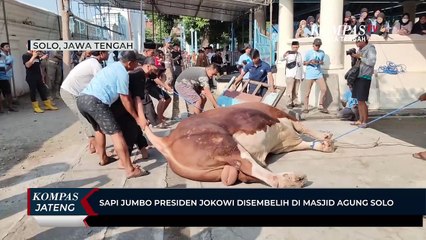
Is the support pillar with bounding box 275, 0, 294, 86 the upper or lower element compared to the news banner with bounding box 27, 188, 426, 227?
upper

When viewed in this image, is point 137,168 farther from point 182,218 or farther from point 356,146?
point 356,146

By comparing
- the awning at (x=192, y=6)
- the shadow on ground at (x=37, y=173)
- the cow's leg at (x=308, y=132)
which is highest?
the awning at (x=192, y=6)

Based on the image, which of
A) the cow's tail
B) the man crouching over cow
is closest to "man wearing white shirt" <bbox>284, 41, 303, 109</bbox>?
the man crouching over cow

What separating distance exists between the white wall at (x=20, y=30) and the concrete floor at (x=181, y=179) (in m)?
4.97

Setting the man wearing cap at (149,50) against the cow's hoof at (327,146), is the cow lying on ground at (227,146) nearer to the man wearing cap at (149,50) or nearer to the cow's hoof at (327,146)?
the cow's hoof at (327,146)

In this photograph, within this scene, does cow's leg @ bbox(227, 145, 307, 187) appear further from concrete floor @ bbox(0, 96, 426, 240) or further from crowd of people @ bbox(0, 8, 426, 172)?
crowd of people @ bbox(0, 8, 426, 172)

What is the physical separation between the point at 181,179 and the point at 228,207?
1306 millimetres

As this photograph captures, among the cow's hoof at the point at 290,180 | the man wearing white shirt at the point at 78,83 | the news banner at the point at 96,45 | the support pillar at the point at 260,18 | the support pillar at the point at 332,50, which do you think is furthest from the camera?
the support pillar at the point at 260,18

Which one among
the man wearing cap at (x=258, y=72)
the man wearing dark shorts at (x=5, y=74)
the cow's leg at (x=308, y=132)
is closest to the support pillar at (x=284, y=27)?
the man wearing cap at (x=258, y=72)

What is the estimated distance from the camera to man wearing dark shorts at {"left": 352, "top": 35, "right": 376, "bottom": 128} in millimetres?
7160

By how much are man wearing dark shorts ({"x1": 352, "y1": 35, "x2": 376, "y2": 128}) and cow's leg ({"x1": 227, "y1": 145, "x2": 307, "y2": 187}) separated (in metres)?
3.64

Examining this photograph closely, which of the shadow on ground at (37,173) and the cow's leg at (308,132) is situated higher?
the cow's leg at (308,132)

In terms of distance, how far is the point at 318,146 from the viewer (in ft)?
18.7

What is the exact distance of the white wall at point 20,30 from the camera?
11953mm
